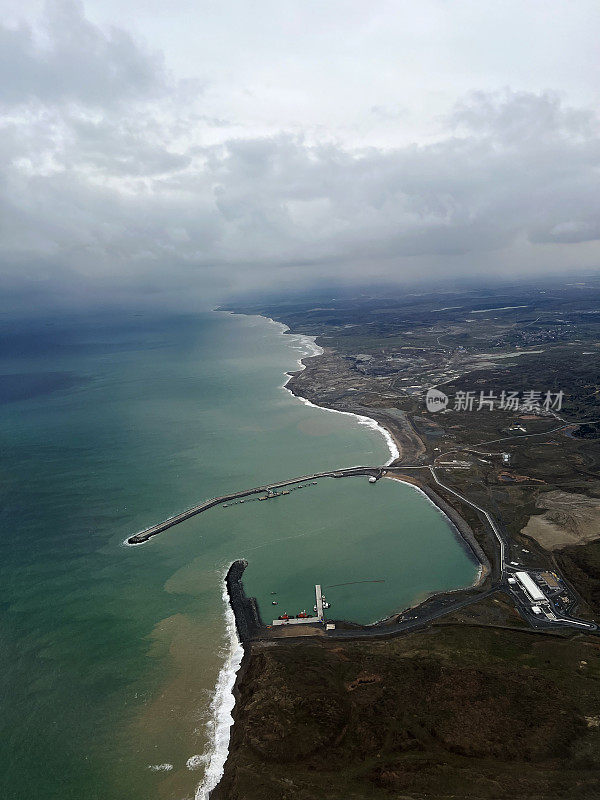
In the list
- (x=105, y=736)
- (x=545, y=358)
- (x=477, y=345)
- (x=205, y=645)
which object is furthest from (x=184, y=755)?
(x=477, y=345)

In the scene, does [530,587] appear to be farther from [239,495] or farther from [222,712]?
[239,495]

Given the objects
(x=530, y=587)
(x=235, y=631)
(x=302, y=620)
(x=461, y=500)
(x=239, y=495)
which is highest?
(x=239, y=495)

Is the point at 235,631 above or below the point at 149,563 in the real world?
below

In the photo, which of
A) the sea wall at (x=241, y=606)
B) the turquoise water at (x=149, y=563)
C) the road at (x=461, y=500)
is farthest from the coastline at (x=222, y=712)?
the road at (x=461, y=500)

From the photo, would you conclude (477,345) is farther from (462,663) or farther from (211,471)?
(462,663)

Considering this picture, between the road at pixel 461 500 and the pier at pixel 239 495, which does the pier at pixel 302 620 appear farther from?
the pier at pixel 239 495

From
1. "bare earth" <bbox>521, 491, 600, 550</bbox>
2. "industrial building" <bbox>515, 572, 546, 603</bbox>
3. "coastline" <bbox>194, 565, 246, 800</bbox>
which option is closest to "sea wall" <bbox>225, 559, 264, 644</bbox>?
"coastline" <bbox>194, 565, 246, 800</bbox>

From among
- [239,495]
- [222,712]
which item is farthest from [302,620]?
[239,495]
